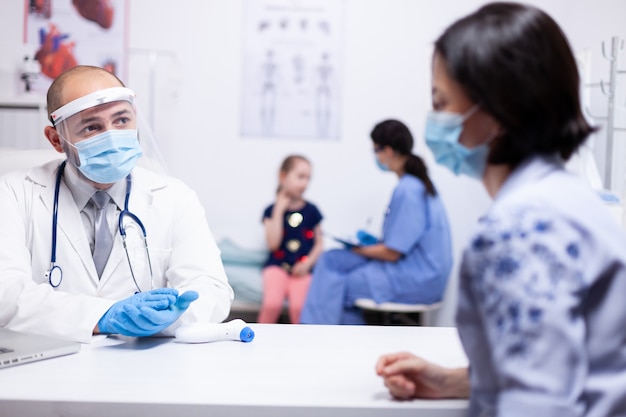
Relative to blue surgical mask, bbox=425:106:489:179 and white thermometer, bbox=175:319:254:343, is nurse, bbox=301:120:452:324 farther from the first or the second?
blue surgical mask, bbox=425:106:489:179

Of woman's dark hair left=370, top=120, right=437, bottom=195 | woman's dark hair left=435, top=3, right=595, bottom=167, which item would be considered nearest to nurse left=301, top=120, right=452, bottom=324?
woman's dark hair left=370, top=120, right=437, bottom=195

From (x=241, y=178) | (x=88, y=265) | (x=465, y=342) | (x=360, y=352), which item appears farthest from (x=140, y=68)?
(x=465, y=342)

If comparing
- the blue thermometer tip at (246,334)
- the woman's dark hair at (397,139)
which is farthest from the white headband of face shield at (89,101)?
the woman's dark hair at (397,139)

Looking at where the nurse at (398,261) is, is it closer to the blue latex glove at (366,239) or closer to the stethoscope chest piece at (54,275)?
the blue latex glove at (366,239)

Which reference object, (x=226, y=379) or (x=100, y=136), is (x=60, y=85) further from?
(x=226, y=379)

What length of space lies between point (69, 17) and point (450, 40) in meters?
3.37

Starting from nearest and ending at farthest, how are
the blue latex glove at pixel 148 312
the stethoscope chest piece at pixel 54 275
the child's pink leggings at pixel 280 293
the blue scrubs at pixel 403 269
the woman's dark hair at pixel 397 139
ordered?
the blue latex glove at pixel 148 312 → the stethoscope chest piece at pixel 54 275 → the blue scrubs at pixel 403 269 → the woman's dark hair at pixel 397 139 → the child's pink leggings at pixel 280 293

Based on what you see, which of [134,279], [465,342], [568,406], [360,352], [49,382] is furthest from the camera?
[134,279]

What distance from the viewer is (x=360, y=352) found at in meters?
1.13

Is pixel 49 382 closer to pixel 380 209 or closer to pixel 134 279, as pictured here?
pixel 134 279

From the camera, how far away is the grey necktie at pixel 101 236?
146cm

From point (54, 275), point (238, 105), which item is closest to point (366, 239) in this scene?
point (238, 105)

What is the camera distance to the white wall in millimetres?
3655

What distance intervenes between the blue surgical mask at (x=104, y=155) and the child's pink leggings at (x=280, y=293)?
6.34 ft
